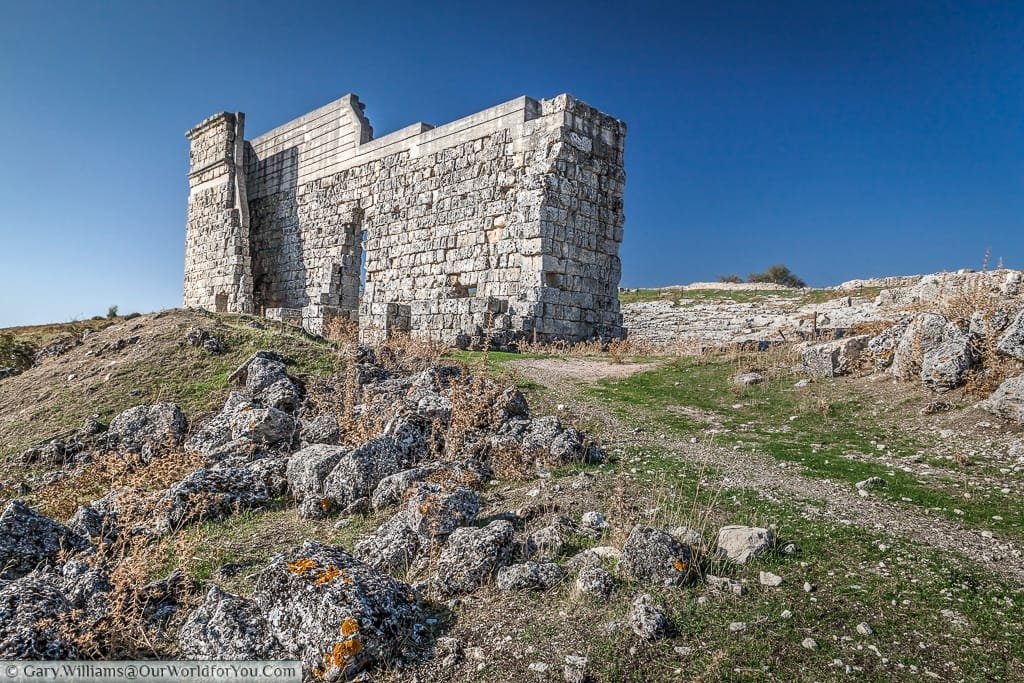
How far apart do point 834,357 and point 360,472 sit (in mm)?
6391

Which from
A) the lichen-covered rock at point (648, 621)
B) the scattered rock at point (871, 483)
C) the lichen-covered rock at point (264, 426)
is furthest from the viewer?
the lichen-covered rock at point (264, 426)

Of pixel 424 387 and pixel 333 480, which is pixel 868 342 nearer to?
pixel 424 387

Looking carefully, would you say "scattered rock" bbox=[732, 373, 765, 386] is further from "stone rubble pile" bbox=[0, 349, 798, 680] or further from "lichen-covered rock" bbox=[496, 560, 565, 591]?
"lichen-covered rock" bbox=[496, 560, 565, 591]

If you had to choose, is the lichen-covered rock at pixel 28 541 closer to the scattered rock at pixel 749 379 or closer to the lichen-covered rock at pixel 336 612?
the lichen-covered rock at pixel 336 612

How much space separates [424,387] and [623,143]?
9252mm

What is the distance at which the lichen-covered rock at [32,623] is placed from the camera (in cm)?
369

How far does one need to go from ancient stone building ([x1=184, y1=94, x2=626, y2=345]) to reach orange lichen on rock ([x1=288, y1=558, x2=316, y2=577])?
9350 mm

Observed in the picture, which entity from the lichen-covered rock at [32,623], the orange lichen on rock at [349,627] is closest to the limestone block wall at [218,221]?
the lichen-covered rock at [32,623]

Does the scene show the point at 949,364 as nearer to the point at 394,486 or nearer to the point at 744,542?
the point at 744,542

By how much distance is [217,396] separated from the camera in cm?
962

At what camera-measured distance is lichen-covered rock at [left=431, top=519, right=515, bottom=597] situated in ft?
14.4

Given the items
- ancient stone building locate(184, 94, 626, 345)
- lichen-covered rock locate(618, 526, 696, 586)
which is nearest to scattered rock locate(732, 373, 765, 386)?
ancient stone building locate(184, 94, 626, 345)

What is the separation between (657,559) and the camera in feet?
13.8

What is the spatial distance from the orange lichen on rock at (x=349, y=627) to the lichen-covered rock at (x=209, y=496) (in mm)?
2758
